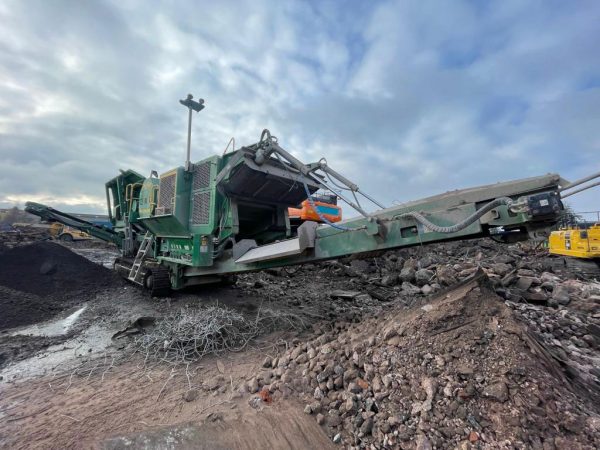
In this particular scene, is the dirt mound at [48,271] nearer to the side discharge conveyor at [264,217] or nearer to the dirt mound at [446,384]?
the side discharge conveyor at [264,217]

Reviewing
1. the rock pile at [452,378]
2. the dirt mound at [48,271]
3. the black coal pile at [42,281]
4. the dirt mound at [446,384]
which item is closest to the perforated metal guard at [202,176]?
the rock pile at [452,378]

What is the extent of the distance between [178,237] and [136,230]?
326 cm

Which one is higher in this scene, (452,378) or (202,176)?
(202,176)

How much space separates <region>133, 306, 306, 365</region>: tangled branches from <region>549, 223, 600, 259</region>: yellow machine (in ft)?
35.8

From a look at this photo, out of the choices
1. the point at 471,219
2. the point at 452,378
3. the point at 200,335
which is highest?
the point at 471,219

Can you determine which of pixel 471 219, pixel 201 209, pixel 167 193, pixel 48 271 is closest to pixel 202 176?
pixel 201 209

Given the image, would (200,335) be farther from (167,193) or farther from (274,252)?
(167,193)

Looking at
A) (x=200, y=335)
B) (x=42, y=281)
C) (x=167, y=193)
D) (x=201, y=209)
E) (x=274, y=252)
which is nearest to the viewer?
(x=200, y=335)

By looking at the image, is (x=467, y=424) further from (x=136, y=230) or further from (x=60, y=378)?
(x=136, y=230)

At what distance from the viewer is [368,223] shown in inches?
131

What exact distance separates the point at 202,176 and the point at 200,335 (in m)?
2.63

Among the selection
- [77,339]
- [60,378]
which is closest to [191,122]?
[77,339]

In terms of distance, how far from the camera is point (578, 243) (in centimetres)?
1123

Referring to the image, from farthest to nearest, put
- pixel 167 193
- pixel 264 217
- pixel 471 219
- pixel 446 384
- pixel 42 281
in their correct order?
pixel 42 281, pixel 264 217, pixel 167 193, pixel 471 219, pixel 446 384
